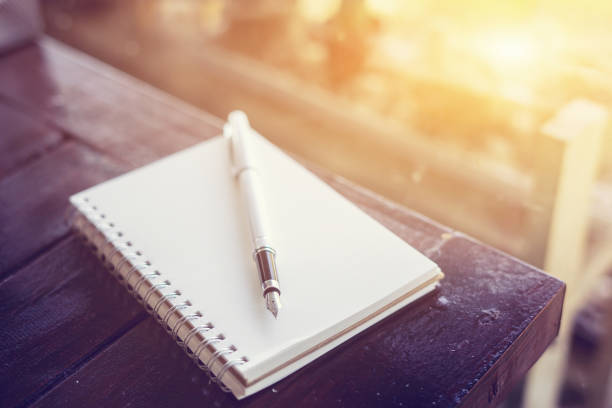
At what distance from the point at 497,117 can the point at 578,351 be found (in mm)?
601

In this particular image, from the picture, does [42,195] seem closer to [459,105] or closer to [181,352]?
[181,352]

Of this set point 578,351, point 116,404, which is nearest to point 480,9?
point 578,351

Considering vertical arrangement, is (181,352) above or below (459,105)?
above

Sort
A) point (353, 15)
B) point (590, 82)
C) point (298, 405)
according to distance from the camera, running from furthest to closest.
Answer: point (353, 15) < point (590, 82) < point (298, 405)

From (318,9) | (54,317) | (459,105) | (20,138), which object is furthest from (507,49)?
(54,317)

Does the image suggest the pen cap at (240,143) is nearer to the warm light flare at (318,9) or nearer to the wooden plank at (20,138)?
the wooden plank at (20,138)

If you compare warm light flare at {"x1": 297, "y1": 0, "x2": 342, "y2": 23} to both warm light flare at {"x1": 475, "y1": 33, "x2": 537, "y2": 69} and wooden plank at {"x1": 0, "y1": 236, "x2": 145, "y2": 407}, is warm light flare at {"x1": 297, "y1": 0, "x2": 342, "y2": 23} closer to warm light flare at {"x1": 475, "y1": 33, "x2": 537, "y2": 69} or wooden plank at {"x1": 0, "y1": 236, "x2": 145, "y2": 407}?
warm light flare at {"x1": 475, "y1": 33, "x2": 537, "y2": 69}

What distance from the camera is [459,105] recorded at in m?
1.31

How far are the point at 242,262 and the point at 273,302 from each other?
0.06 m

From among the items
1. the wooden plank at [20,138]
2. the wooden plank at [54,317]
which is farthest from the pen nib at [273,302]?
the wooden plank at [20,138]

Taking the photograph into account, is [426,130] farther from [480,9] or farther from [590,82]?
[590,82]

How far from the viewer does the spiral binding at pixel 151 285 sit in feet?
1.20

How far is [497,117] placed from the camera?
125 centimetres

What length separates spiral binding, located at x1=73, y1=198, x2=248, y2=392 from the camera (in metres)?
0.36
